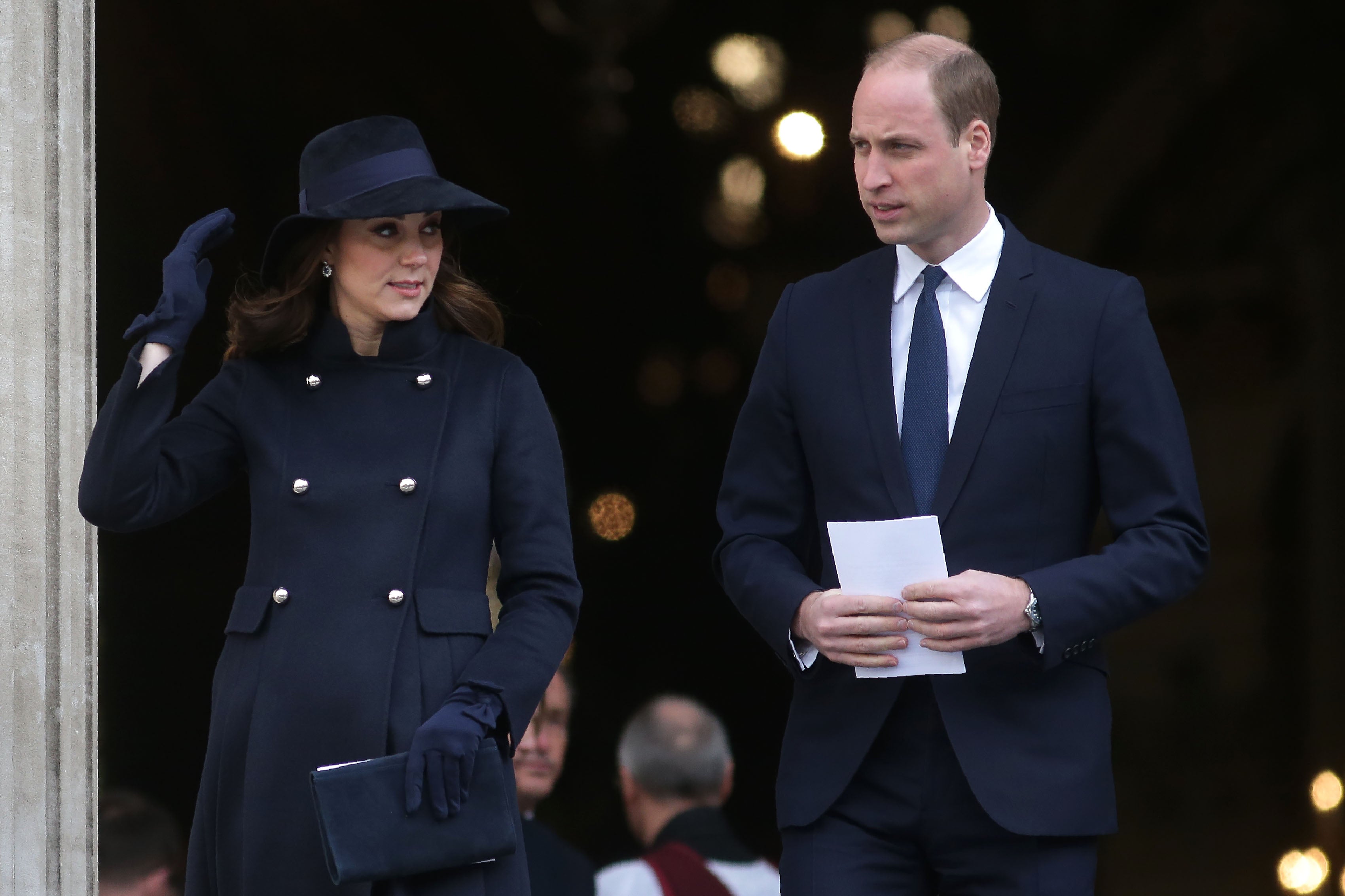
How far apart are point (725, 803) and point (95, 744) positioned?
255cm

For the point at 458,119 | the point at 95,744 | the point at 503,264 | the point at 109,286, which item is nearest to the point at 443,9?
the point at 458,119

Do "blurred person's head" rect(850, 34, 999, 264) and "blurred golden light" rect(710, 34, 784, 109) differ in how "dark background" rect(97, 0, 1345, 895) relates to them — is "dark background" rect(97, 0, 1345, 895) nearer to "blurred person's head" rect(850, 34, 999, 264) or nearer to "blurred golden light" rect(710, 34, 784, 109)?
"blurred golden light" rect(710, 34, 784, 109)

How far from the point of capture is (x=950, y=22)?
6.25 metres

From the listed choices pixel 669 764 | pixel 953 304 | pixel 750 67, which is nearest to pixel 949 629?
pixel 953 304

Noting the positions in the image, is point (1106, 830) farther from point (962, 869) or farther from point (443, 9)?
point (443, 9)

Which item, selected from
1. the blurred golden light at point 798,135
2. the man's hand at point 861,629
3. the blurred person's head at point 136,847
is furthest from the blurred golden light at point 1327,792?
the man's hand at point 861,629

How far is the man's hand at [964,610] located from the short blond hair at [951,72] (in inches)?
30.3

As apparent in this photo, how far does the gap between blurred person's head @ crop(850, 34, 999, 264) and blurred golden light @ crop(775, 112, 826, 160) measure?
135 inches

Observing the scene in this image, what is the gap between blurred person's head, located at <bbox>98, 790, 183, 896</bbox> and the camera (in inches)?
173

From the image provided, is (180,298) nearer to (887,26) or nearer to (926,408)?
(926,408)

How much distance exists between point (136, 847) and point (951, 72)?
2.84 m

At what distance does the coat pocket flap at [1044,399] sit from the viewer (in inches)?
116

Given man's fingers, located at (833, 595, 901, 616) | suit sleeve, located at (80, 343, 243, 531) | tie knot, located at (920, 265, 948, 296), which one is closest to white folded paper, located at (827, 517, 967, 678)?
man's fingers, located at (833, 595, 901, 616)

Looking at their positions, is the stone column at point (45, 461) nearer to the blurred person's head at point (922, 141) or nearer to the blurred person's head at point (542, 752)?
the blurred person's head at point (542, 752)
